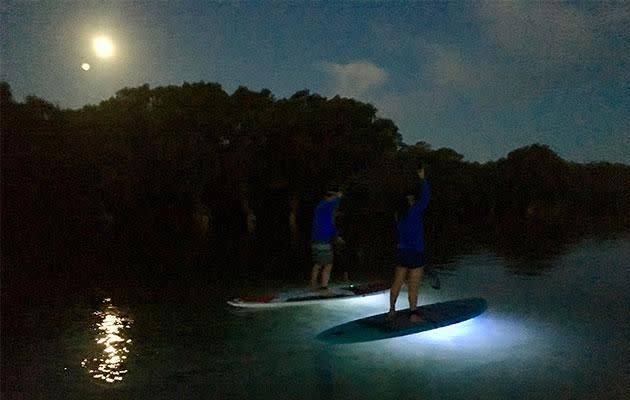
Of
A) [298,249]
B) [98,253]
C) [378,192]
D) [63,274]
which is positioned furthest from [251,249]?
[378,192]

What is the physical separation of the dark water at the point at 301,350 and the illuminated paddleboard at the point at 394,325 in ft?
0.45

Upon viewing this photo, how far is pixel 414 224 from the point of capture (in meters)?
9.03

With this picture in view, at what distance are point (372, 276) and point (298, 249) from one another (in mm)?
10194

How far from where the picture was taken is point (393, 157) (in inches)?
1732

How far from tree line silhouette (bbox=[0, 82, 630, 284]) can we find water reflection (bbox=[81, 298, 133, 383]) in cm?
794

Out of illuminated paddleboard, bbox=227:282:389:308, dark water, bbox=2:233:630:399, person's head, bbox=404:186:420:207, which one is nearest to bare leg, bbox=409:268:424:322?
dark water, bbox=2:233:630:399

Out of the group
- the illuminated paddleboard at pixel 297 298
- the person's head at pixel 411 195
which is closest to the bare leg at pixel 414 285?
the person's head at pixel 411 195

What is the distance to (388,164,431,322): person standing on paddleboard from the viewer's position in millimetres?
8969

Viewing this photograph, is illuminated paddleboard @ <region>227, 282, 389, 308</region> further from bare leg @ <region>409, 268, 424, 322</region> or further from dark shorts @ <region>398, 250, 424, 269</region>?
dark shorts @ <region>398, 250, 424, 269</region>

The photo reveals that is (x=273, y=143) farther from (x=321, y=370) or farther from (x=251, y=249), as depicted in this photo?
(x=321, y=370)

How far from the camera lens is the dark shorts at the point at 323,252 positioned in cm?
1176

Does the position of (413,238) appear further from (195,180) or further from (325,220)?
(195,180)

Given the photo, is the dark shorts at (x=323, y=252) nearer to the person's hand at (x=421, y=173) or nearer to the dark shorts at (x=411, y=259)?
the dark shorts at (x=411, y=259)

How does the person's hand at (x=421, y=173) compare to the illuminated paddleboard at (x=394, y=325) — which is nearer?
the illuminated paddleboard at (x=394, y=325)
